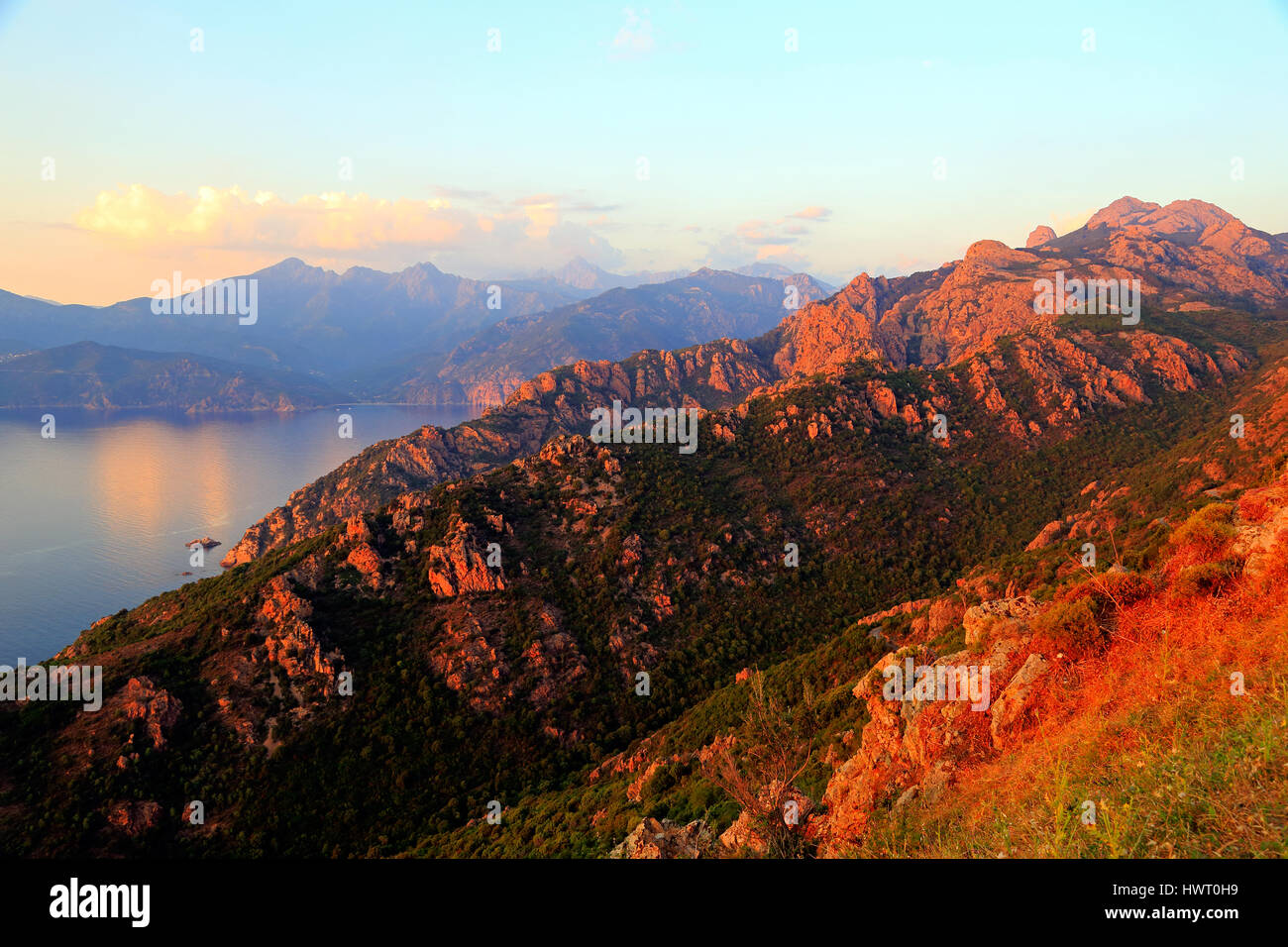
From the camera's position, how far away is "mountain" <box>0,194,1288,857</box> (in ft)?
38.2

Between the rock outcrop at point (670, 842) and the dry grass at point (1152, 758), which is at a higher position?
the dry grass at point (1152, 758)

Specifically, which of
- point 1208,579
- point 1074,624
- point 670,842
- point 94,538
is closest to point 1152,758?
point 1074,624

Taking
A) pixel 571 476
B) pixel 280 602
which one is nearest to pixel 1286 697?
pixel 280 602

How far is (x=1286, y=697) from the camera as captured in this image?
A: 25.4ft

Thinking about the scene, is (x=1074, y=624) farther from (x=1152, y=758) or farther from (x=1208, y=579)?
(x=1152, y=758)

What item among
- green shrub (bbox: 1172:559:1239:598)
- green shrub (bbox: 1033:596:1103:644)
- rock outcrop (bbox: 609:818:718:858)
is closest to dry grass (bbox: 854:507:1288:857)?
green shrub (bbox: 1172:559:1239:598)

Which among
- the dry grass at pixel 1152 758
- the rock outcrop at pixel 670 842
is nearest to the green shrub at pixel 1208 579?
the dry grass at pixel 1152 758

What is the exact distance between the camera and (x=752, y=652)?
182 ft

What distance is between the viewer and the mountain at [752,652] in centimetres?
1164

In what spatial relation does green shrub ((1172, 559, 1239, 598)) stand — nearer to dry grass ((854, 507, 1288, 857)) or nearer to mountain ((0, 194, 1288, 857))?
mountain ((0, 194, 1288, 857))

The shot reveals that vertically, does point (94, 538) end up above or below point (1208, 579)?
below

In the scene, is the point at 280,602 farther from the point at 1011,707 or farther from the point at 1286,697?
the point at 1286,697

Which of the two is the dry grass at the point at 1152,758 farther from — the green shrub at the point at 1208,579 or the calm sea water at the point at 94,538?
the calm sea water at the point at 94,538
